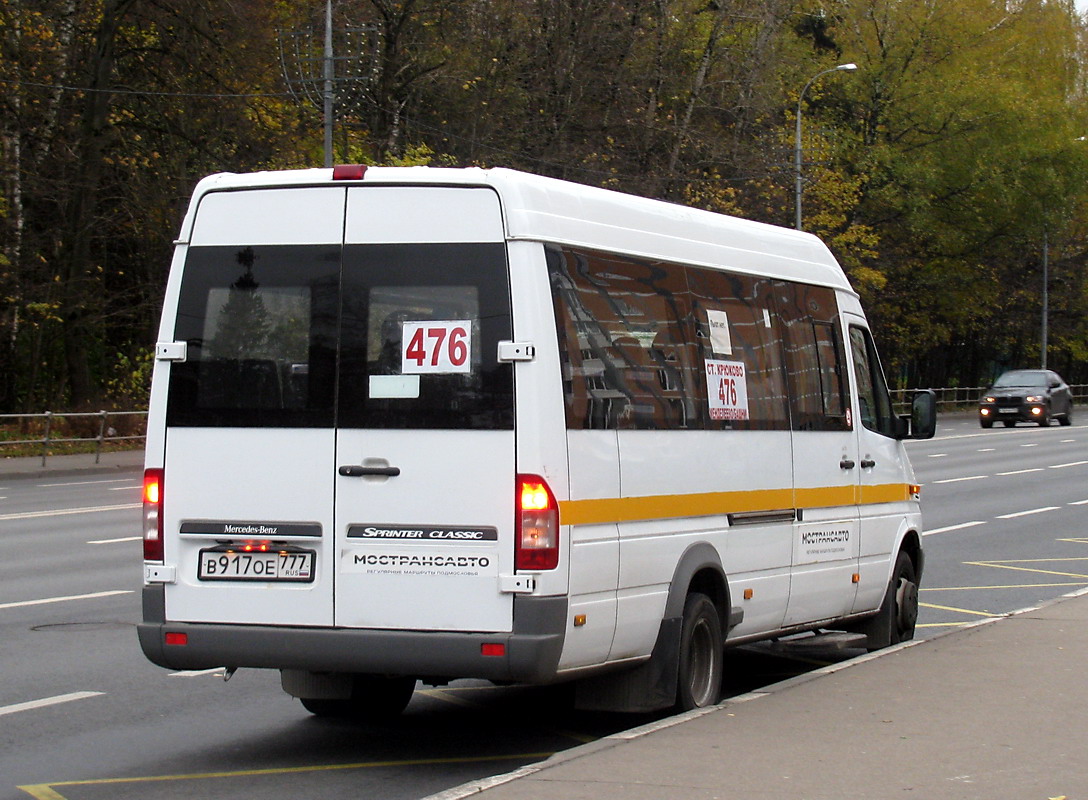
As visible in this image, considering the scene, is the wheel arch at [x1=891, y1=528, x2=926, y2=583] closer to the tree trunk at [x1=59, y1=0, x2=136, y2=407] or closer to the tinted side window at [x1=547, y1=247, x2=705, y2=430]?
the tinted side window at [x1=547, y1=247, x2=705, y2=430]

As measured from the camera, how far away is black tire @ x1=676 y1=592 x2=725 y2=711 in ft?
25.1

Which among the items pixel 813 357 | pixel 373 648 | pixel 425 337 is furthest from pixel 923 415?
pixel 373 648

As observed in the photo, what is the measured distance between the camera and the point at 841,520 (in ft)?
31.3

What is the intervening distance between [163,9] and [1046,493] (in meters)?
19.5

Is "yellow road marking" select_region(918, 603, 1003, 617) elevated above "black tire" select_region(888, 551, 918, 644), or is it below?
below

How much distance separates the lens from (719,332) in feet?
27.2

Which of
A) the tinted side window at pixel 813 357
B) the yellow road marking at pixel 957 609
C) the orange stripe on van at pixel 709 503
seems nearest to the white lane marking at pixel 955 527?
the yellow road marking at pixel 957 609

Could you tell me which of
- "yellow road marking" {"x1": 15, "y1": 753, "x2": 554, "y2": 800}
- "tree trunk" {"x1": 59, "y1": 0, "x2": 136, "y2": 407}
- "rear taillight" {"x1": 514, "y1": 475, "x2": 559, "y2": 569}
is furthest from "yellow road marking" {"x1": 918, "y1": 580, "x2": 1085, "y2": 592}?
"tree trunk" {"x1": 59, "y1": 0, "x2": 136, "y2": 407}

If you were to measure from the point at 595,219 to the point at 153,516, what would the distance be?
94.1 inches

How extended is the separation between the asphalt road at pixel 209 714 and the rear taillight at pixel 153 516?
902mm

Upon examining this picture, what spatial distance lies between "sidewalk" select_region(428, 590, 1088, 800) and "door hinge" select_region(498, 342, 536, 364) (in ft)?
5.26

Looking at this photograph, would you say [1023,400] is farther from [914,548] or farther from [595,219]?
[595,219]

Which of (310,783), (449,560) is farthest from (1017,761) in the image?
(310,783)

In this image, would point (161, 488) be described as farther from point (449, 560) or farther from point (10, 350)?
point (10, 350)
